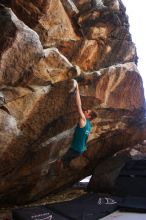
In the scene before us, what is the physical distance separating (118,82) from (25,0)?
15.3 ft

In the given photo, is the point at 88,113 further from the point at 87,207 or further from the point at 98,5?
the point at 98,5

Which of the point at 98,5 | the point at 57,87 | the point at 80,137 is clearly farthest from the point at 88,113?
the point at 98,5

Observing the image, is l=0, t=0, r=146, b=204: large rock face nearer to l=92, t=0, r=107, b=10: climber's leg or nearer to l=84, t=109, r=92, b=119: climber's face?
l=92, t=0, r=107, b=10: climber's leg

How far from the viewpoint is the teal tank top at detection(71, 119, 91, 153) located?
10562 millimetres

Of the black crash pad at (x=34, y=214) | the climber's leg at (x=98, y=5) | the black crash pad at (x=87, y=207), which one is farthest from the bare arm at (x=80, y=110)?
the climber's leg at (x=98, y=5)

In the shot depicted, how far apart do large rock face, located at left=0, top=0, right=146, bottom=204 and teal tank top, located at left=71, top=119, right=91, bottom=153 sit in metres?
0.35

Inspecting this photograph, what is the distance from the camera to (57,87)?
967 centimetres

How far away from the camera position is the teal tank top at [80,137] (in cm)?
1056

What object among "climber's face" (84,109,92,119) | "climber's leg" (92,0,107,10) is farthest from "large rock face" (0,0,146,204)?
"climber's face" (84,109,92,119)

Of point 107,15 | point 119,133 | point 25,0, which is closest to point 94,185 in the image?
point 119,133

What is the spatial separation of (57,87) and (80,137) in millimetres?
2184

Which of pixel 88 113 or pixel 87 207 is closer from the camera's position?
→ pixel 87 207

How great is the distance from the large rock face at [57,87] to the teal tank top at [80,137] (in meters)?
0.35

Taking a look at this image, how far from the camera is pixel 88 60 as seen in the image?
11.4m
